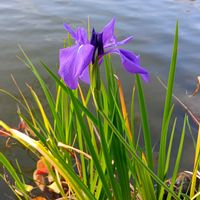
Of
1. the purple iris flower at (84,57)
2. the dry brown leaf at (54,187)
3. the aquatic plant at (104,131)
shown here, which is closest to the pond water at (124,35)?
the dry brown leaf at (54,187)

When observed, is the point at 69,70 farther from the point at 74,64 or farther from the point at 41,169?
the point at 41,169

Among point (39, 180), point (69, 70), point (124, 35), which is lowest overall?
point (39, 180)

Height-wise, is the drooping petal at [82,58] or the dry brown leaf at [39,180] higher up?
the drooping petal at [82,58]

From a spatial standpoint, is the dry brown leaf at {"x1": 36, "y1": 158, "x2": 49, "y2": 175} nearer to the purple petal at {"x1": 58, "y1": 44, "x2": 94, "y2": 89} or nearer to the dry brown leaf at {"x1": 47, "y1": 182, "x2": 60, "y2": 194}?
the dry brown leaf at {"x1": 47, "y1": 182, "x2": 60, "y2": 194}

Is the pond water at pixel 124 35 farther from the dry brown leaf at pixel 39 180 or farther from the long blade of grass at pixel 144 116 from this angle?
the long blade of grass at pixel 144 116

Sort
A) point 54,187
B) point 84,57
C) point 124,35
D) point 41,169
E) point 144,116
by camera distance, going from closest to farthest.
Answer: point 84,57 → point 144,116 → point 54,187 → point 41,169 → point 124,35

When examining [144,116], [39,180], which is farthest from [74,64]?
[39,180]

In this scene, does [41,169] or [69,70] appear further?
[41,169]

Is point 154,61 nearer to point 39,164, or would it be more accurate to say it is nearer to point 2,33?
point 2,33

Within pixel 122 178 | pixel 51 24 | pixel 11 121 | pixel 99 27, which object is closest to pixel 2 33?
pixel 51 24
